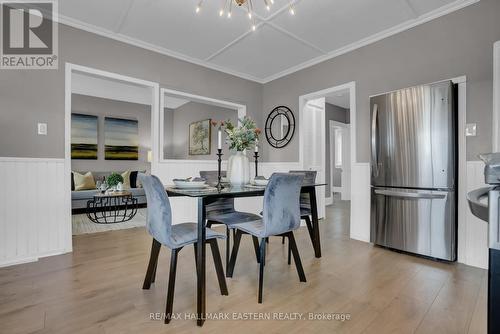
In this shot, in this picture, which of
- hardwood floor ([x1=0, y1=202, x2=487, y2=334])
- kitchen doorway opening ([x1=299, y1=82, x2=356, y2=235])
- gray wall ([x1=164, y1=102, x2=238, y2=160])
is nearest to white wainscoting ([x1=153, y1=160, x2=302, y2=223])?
kitchen doorway opening ([x1=299, y1=82, x2=356, y2=235])

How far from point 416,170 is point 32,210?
13.2 feet

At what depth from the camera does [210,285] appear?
6.79ft

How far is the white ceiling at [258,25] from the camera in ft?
8.63

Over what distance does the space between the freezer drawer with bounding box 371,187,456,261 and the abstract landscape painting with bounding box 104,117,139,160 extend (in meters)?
5.68

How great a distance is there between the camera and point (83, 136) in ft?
19.0

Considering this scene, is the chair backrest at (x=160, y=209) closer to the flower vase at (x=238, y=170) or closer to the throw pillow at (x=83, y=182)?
the flower vase at (x=238, y=170)

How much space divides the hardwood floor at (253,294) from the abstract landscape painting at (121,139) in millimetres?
3817

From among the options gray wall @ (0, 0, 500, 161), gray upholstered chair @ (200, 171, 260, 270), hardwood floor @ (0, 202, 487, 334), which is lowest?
hardwood floor @ (0, 202, 487, 334)

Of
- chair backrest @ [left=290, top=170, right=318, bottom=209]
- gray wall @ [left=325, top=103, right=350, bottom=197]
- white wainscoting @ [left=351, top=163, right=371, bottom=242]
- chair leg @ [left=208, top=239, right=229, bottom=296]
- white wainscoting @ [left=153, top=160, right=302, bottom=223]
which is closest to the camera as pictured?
chair leg @ [left=208, top=239, right=229, bottom=296]

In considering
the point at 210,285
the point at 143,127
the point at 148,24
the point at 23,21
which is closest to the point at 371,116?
the point at 210,285

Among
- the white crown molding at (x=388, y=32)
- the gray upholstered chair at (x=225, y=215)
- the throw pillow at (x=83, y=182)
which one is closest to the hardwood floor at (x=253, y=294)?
the gray upholstered chair at (x=225, y=215)

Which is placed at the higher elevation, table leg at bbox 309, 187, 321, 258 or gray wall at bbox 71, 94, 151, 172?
gray wall at bbox 71, 94, 151, 172

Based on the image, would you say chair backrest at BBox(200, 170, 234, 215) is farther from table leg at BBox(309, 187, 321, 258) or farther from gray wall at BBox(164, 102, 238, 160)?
gray wall at BBox(164, 102, 238, 160)

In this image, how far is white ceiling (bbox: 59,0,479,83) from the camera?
2.63 m
